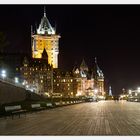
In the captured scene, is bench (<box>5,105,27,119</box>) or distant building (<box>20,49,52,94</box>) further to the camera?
distant building (<box>20,49,52,94</box>)

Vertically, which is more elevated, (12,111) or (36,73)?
(36,73)

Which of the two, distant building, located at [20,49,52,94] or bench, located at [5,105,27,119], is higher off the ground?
distant building, located at [20,49,52,94]

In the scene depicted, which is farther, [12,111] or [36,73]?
[36,73]

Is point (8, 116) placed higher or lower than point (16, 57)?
lower

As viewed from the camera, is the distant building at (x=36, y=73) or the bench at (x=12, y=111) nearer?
the bench at (x=12, y=111)

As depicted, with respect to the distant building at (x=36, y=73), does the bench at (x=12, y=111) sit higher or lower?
lower
